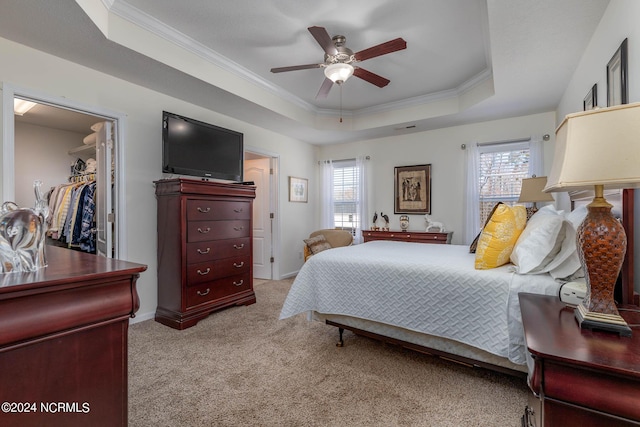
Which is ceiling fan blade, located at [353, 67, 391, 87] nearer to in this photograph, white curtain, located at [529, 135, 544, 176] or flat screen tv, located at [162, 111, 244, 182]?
flat screen tv, located at [162, 111, 244, 182]

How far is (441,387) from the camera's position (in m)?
1.84

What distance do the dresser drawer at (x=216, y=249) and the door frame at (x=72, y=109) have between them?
0.66 m

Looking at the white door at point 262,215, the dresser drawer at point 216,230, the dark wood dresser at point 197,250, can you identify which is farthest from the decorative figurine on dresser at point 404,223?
the dark wood dresser at point 197,250

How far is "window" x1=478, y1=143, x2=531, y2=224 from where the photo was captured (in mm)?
4020

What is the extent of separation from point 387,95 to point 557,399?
13.1 feet

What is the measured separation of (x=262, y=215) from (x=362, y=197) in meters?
1.82

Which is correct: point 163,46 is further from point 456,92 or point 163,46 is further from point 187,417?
point 456,92

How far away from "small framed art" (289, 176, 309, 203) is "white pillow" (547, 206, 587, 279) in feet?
13.0

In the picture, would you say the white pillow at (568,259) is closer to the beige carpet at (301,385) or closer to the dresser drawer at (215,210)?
the beige carpet at (301,385)

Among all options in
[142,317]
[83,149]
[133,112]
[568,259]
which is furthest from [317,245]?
[83,149]

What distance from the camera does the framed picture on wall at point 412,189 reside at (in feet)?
15.4

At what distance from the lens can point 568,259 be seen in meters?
1.59

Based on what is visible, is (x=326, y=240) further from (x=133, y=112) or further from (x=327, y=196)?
(x=133, y=112)

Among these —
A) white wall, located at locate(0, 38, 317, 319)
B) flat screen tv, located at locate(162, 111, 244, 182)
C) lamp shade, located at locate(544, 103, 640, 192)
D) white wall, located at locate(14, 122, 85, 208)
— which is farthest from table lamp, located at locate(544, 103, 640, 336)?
white wall, located at locate(14, 122, 85, 208)
